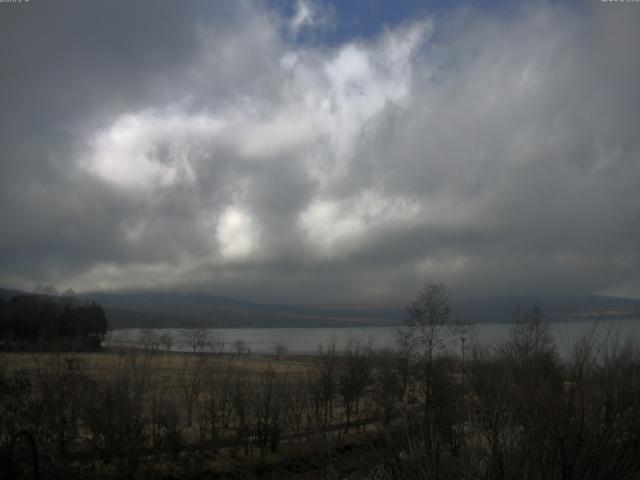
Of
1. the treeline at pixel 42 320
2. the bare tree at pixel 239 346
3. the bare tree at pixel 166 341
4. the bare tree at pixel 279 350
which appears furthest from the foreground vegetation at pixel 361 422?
the bare tree at pixel 279 350

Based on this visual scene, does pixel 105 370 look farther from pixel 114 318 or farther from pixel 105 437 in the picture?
pixel 114 318

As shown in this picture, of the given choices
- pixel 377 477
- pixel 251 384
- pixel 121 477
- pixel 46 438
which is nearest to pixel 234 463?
pixel 251 384

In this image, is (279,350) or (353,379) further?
(279,350)

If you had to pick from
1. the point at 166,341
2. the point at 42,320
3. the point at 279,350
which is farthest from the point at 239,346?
the point at 42,320

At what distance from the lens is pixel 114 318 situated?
177625mm

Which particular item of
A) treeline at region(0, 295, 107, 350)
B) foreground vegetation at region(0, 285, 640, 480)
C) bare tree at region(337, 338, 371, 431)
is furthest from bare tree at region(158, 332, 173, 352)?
bare tree at region(337, 338, 371, 431)

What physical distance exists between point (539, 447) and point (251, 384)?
29.5m

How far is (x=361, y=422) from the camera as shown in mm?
44375

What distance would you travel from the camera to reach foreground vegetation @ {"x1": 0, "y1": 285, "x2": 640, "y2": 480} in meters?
8.01

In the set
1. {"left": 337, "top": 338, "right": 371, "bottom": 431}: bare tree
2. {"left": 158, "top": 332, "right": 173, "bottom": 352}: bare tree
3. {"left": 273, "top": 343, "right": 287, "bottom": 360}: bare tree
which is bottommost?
{"left": 273, "top": 343, "right": 287, "bottom": 360}: bare tree

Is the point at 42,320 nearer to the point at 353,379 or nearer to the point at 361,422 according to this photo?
the point at 353,379

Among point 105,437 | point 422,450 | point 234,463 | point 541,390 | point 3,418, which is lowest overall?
point 234,463

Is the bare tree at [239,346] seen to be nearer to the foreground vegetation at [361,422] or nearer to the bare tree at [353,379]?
the bare tree at [353,379]

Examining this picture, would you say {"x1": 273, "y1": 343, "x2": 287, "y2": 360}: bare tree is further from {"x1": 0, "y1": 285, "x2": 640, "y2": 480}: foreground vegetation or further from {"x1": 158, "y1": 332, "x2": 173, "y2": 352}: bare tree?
{"x1": 0, "y1": 285, "x2": 640, "y2": 480}: foreground vegetation
